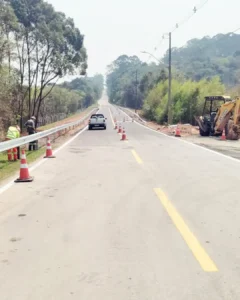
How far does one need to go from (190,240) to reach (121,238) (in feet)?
2.99

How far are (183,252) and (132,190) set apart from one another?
3.79 m

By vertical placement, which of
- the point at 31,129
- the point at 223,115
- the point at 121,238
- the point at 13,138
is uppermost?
the point at 223,115

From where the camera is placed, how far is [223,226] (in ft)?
20.0

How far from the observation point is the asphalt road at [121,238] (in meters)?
4.02

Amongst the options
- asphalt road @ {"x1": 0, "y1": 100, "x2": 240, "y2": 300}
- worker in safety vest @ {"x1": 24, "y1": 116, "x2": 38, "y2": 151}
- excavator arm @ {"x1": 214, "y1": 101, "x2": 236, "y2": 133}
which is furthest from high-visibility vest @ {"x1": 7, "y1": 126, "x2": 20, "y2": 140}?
excavator arm @ {"x1": 214, "y1": 101, "x2": 236, "y2": 133}

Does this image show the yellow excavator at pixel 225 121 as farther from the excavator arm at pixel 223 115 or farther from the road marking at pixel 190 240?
the road marking at pixel 190 240

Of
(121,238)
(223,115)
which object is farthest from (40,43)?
(121,238)

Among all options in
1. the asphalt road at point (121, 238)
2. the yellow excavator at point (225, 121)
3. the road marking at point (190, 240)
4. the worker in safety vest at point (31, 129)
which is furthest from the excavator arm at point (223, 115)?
the road marking at point (190, 240)

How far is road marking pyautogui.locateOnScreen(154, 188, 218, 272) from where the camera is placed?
4.57 metres

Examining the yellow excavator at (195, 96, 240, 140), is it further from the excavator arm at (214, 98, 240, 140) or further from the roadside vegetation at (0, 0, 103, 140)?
the roadside vegetation at (0, 0, 103, 140)

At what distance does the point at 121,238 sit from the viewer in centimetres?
552

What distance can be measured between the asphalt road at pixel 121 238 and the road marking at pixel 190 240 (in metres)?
0.01

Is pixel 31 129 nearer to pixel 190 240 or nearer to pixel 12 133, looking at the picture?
pixel 12 133

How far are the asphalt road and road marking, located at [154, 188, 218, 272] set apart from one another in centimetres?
1
